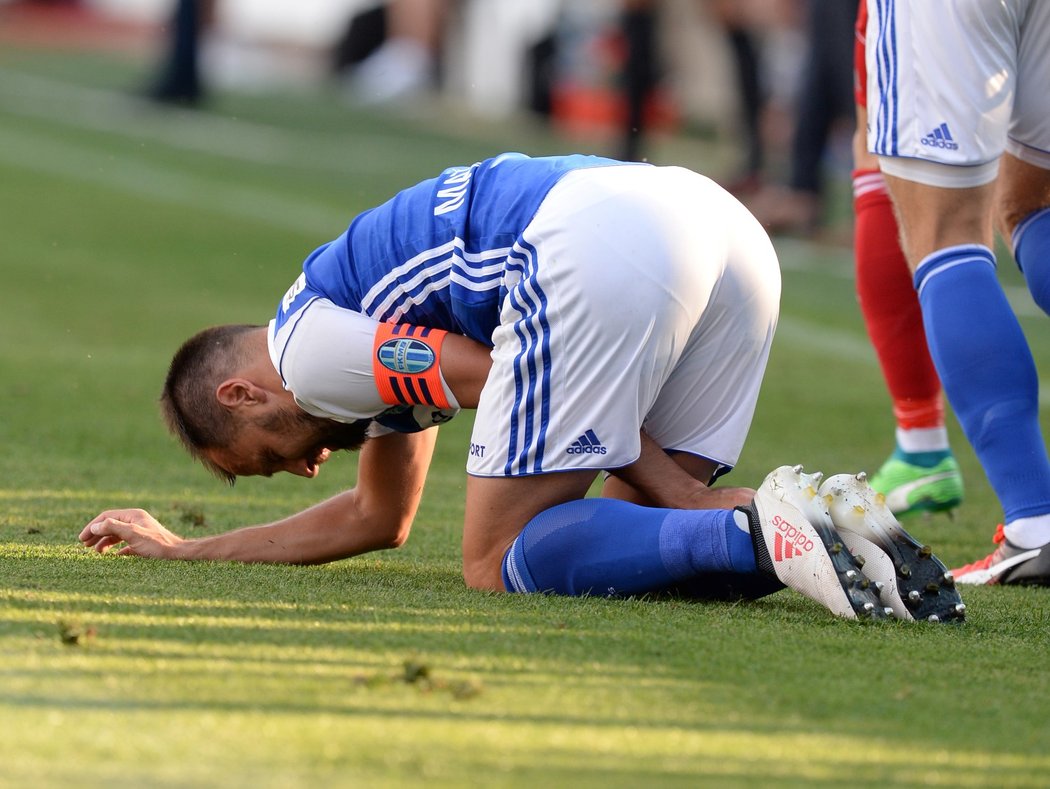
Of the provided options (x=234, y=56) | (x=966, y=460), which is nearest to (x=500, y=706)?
(x=966, y=460)

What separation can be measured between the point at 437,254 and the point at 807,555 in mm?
825

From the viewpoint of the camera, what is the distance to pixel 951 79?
3.08 metres

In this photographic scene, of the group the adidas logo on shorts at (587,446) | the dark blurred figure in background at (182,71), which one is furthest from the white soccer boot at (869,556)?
the dark blurred figure in background at (182,71)

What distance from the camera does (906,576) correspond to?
257 centimetres

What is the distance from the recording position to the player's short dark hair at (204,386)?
9.95 feet

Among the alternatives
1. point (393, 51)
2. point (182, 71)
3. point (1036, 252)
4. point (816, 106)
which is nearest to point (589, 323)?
point (1036, 252)

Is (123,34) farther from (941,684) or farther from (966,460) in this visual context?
(941,684)

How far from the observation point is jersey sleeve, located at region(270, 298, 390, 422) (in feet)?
9.30

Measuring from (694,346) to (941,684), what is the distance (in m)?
0.96

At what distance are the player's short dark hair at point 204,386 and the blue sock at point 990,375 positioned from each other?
1.27 m

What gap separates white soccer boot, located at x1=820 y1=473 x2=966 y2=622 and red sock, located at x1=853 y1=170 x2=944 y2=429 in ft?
4.62

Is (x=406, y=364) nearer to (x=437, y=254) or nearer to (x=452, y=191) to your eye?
(x=437, y=254)

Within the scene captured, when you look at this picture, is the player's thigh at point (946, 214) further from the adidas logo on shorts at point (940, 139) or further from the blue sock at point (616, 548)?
the blue sock at point (616, 548)

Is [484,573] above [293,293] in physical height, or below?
below
